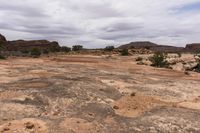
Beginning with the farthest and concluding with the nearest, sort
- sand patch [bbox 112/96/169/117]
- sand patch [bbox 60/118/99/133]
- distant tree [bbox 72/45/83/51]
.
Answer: distant tree [bbox 72/45/83/51], sand patch [bbox 112/96/169/117], sand patch [bbox 60/118/99/133]

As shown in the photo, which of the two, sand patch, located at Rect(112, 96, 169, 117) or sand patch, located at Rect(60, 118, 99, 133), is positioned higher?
sand patch, located at Rect(112, 96, 169, 117)

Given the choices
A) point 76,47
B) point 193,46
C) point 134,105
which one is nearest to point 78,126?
point 134,105

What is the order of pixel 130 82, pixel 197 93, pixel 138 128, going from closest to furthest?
pixel 138 128 < pixel 197 93 < pixel 130 82

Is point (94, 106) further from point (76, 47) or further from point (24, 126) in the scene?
point (76, 47)

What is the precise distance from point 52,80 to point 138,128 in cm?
701

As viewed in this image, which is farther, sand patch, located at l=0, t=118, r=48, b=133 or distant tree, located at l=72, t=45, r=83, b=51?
distant tree, located at l=72, t=45, r=83, b=51

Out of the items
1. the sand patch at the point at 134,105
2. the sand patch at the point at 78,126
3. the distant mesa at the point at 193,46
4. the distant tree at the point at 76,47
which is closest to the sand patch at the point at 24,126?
the sand patch at the point at 78,126

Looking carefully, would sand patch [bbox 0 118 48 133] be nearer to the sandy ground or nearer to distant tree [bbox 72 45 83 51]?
the sandy ground

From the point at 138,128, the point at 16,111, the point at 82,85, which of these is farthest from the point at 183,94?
the point at 16,111

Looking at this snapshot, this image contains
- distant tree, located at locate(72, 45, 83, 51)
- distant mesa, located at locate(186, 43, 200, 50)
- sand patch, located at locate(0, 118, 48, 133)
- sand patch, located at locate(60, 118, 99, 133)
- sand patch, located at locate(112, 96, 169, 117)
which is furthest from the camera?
distant mesa, located at locate(186, 43, 200, 50)

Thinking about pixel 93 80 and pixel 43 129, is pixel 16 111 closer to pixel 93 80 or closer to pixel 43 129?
pixel 43 129

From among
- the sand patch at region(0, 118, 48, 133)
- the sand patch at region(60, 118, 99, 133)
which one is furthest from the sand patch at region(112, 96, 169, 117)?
the sand patch at region(0, 118, 48, 133)

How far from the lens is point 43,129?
37.4 ft

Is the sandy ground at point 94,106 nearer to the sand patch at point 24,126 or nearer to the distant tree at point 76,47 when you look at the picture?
the sand patch at point 24,126
